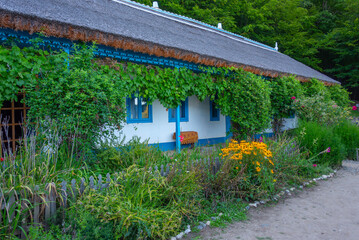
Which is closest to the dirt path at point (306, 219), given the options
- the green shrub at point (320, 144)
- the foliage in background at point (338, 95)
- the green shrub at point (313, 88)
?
the green shrub at point (320, 144)

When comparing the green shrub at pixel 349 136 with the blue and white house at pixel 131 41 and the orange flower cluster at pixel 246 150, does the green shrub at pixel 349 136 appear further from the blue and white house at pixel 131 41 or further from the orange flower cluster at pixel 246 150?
the orange flower cluster at pixel 246 150

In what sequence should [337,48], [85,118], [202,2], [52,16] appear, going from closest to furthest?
[85,118], [52,16], [202,2], [337,48]

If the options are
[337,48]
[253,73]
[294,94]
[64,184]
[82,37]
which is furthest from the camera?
[337,48]

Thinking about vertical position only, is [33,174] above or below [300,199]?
above

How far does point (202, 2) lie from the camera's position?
73.5ft

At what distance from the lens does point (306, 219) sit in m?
4.17

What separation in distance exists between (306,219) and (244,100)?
16.6ft

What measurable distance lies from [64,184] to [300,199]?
3.95 m

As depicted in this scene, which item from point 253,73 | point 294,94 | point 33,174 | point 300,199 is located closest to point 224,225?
point 300,199

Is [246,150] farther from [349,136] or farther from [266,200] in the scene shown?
[349,136]

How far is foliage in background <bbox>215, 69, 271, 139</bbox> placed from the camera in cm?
872

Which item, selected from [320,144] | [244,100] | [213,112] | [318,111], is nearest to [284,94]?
[318,111]

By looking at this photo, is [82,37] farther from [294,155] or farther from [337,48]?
[337,48]

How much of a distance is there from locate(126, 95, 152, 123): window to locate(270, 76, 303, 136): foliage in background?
500 centimetres
